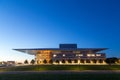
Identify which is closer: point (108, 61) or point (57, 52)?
point (108, 61)

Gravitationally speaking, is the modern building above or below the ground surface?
above

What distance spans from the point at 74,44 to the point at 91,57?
897 inches

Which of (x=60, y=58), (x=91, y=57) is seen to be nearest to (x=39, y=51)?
(x=60, y=58)

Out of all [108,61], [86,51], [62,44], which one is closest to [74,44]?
[62,44]

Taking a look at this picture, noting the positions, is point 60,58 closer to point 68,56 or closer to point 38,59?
point 68,56

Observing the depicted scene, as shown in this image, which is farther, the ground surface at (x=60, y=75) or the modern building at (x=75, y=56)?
the modern building at (x=75, y=56)

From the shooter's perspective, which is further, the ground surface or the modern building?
the modern building

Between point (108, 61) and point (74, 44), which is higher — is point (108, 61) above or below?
below

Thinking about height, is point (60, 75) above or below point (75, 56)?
below

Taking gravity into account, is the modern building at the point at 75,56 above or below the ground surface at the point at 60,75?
above

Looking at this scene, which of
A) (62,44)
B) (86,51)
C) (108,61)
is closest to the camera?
(108,61)

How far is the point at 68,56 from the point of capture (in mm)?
104625

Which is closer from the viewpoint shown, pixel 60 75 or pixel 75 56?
pixel 60 75

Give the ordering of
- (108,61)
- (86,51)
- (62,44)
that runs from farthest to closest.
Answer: (62,44) → (86,51) → (108,61)
